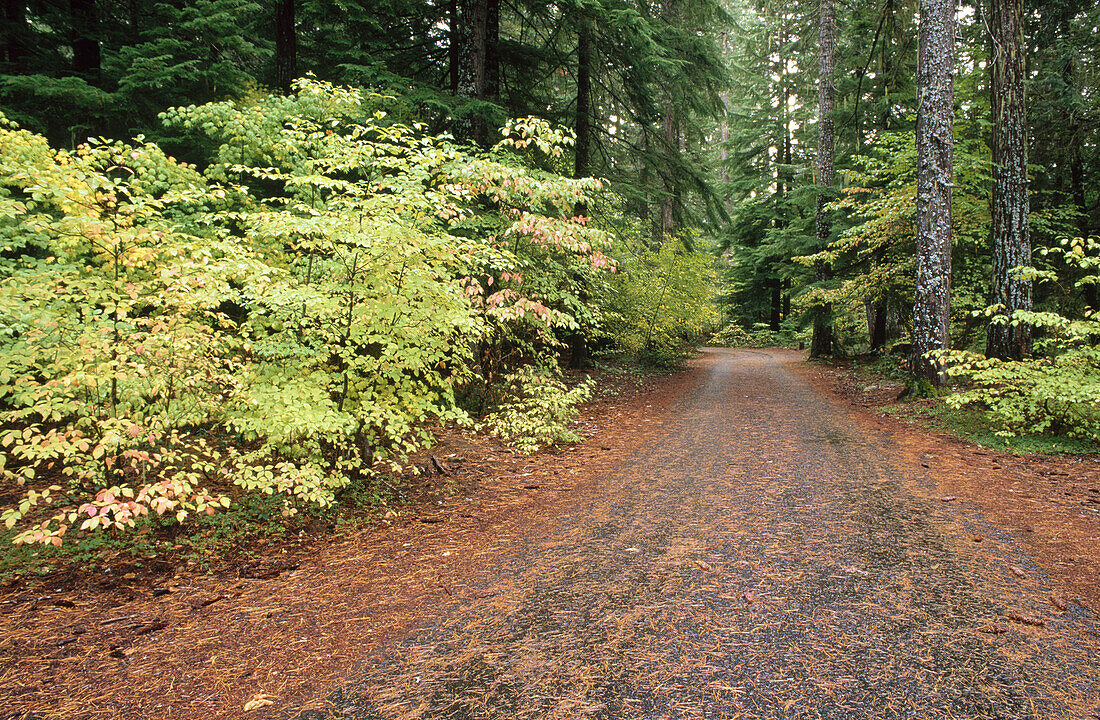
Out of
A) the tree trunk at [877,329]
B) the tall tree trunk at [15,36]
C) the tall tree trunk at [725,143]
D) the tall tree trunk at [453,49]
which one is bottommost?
the tree trunk at [877,329]

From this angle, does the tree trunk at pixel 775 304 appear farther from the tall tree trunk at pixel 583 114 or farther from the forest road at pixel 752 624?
the forest road at pixel 752 624

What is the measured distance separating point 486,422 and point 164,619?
4497mm

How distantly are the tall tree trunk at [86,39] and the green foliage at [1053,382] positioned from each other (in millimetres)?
13462

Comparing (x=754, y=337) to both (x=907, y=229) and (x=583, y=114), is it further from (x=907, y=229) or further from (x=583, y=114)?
(x=583, y=114)

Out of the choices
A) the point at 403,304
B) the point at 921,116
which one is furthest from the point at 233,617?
the point at 921,116

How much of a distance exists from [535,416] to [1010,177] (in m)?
8.31

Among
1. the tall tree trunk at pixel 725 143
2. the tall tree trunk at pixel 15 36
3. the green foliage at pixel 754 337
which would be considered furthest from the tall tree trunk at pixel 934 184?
the green foliage at pixel 754 337

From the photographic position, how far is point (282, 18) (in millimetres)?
8711

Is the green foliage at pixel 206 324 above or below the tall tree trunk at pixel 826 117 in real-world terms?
below

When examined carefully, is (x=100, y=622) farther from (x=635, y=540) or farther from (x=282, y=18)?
(x=282, y=18)

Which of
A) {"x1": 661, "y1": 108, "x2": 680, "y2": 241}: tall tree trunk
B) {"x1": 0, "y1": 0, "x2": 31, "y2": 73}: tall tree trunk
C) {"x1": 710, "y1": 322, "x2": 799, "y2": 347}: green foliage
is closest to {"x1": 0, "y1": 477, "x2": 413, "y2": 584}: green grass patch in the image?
{"x1": 0, "y1": 0, "x2": 31, "y2": 73}: tall tree trunk

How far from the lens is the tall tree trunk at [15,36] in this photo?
802 cm

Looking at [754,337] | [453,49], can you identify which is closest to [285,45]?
[453,49]

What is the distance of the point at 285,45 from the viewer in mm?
8812
